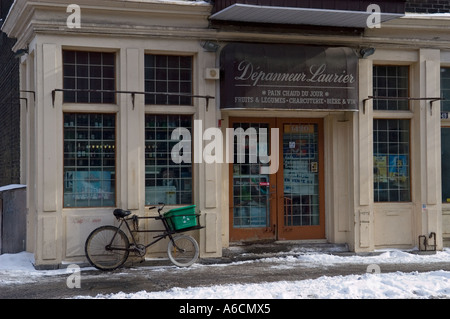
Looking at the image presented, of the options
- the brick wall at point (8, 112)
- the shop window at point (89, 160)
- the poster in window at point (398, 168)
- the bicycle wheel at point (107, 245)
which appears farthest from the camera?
the brick wall at point (8, 112)

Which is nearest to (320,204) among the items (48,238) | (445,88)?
(445,88)

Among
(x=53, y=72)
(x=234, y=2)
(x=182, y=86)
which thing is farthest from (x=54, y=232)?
(x=234, y=2)

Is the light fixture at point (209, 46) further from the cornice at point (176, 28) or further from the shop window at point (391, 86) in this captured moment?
the shop window at point (391, 86)

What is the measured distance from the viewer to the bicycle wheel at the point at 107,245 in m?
10.3

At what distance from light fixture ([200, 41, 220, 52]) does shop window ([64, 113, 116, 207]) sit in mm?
1991

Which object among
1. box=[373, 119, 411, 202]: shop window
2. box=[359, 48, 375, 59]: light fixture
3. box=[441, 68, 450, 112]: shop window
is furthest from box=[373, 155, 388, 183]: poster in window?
box=[359, 48, 375, 59]: light fixture

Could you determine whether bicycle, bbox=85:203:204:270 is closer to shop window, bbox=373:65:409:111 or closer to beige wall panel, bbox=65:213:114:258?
beige wall panel, bbox=65:213:114:258

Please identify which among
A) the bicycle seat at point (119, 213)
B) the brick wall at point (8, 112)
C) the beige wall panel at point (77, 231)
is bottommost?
the beige wall panel at point (77, 231)

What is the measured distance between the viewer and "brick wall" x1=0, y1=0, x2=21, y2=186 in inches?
543

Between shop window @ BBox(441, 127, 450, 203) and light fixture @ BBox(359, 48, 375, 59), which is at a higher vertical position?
light fixture @ BBox(359, 48, 375, 59)

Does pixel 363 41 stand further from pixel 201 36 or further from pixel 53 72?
pixel 53 72

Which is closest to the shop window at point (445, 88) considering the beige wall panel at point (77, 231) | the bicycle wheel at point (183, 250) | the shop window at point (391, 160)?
the shop window at point (391, 160)

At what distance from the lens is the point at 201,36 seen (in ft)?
37.1

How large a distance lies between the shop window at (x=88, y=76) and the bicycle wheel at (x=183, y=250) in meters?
2.64
